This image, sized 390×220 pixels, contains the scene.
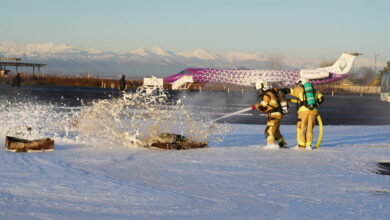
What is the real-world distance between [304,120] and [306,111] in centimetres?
22

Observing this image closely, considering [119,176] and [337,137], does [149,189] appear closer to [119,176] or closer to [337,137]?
[119,176]

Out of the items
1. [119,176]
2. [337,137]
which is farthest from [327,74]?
[119,176]

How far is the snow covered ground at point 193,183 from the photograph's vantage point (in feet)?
22.2

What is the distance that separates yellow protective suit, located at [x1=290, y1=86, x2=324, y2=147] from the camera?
13234 millimetres

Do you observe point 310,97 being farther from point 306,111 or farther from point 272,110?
point 272,110

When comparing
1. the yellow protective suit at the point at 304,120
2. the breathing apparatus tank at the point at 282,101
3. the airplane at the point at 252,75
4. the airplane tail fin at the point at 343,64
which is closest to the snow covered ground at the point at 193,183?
the yellow protective suit at the point at 304,120

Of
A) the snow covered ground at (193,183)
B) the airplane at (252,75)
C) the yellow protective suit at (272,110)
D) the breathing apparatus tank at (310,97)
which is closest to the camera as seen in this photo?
the snow covered ground at (193,183)

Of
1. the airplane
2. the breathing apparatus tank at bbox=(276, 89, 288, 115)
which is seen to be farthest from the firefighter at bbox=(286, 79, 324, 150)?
the airplane

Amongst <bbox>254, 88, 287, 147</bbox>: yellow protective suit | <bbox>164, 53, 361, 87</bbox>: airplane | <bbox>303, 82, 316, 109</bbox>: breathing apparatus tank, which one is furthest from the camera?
<bbox>164, 53, 361, 87</bbox>: airplane

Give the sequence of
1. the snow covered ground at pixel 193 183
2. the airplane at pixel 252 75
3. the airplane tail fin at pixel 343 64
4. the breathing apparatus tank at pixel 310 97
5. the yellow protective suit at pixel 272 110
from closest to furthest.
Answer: the snow covered ground at pixel 193 183 → the breathing apparatus tank at pixel 310 97 → the yellow protective suit at pixel 272 110 → the airplane at pixel 252 75 → the airplane tail fin at pixel 343 64

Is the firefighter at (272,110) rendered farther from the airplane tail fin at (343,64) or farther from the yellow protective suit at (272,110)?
the airplane tail fin at (343,64)

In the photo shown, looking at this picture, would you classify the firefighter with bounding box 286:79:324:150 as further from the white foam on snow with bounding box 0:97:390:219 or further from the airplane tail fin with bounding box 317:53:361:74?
the airplane tail fin with bounding box 317:53:361:74

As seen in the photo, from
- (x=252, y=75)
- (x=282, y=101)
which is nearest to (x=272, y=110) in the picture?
(x=282, y=101)

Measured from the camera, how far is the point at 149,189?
8.06 metres
